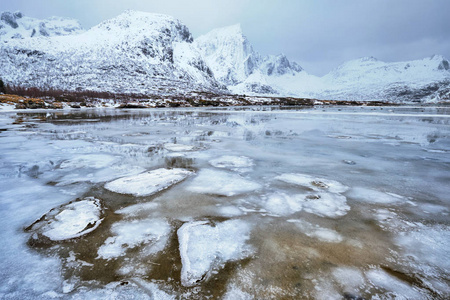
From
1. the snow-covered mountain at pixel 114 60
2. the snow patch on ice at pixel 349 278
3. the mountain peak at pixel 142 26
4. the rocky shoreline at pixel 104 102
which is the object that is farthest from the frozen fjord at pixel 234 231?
the mountain peak at pixel 142 26

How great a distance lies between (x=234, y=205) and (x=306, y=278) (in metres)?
1.59

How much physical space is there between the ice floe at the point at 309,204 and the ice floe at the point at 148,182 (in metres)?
1.87

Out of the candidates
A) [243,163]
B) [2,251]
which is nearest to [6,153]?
[2,251]

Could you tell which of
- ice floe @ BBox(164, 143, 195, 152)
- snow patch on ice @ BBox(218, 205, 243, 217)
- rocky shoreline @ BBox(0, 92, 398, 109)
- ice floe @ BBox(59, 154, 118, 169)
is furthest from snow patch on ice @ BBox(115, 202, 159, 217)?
rocky shoreline @ BBox(0, 92, 398, 109)

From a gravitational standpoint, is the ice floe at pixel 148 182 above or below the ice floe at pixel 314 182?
below

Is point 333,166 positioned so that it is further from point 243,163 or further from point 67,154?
point 67,154

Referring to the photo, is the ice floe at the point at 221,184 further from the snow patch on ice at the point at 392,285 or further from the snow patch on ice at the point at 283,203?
the snow patch on ice at the point at 392,285

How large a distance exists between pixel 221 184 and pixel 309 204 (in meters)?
1.61

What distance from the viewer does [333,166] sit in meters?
5.51

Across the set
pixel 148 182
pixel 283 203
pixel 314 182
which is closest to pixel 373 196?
pixel 314 182

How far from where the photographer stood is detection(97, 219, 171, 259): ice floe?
2.41 metres

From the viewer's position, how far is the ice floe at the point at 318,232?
2627 mm

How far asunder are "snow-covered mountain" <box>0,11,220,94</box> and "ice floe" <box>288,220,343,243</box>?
9085 centimetres

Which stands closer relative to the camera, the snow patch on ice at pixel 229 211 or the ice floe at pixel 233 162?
the snow patch on ice at pixel 229 211
